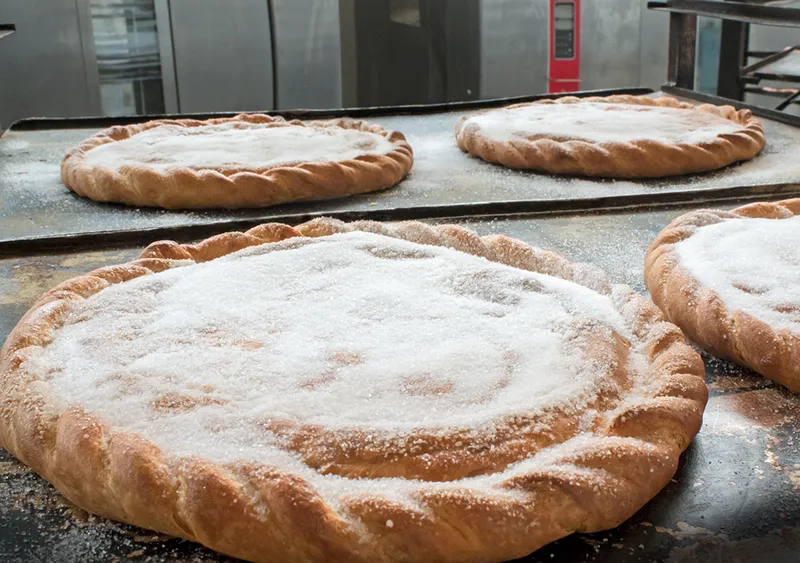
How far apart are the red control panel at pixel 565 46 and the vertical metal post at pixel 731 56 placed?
1.72m

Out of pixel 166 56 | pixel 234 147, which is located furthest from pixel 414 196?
pixel 166 56

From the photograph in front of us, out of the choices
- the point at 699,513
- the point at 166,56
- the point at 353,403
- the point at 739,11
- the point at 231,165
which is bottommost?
the point at 699,513

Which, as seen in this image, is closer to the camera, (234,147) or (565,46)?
(234,147)

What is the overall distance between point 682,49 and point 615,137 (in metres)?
1.63

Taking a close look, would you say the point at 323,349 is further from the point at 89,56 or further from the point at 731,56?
the point at 89,56

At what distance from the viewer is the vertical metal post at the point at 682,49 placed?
473cm

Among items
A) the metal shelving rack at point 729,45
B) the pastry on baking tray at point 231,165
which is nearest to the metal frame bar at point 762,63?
the metal shelving rack at point 729,45

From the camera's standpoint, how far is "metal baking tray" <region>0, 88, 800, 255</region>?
2.71 m

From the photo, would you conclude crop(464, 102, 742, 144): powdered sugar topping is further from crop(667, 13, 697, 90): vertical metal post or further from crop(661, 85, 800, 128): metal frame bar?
crop(667, 13, 697, 90): vertical metal post

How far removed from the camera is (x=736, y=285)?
1971 millimetres

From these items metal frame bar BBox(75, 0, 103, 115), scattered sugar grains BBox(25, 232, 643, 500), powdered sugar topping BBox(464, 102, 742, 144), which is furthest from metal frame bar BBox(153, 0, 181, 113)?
scattered sugar grains BBox(25, 232, 643, 500)

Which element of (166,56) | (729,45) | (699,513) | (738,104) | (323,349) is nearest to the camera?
(699,513)

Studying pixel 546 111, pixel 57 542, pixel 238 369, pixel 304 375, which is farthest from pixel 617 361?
pixel 546 111

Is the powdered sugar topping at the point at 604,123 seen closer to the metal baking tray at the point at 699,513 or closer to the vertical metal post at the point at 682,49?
the vertical metal post at the point at 682,49
